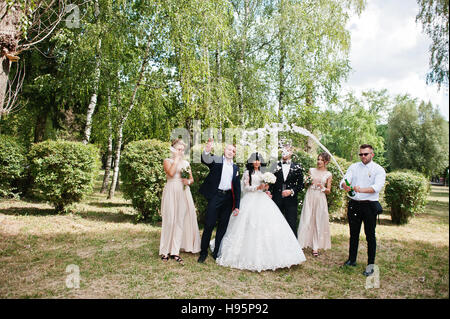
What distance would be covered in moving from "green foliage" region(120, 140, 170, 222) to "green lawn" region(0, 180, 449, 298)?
0.82 meters

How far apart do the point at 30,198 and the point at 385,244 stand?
12068 millimetres

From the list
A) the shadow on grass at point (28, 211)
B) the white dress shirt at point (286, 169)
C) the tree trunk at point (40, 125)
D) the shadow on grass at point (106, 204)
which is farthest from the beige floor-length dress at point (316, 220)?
the tree trunk at point (40, 125)

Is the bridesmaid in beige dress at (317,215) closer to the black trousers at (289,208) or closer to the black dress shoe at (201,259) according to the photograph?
the black trousers at (289,208)

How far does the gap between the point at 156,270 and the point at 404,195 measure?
Answer: 8.54 meters

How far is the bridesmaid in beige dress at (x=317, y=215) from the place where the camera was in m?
6.18

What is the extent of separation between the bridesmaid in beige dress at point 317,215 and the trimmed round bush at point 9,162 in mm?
9102

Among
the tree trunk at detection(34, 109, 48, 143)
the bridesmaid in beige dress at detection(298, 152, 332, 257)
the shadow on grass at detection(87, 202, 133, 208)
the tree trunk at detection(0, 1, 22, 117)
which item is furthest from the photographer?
the tree trunk at detection(34, 109, 48, 143)

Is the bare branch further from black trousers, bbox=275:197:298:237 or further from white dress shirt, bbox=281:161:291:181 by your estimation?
black trousers, bbox=275:197:298:237

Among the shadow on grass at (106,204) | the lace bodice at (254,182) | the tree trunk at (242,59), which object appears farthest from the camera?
the tree trunk at (242,59)

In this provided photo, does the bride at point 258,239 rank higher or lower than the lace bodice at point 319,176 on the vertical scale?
lower

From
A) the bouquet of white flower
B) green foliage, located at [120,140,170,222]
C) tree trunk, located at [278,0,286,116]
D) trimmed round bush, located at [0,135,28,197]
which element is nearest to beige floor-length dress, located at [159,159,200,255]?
the bouquet of white flower

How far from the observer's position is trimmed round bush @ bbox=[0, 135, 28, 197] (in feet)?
29.6
